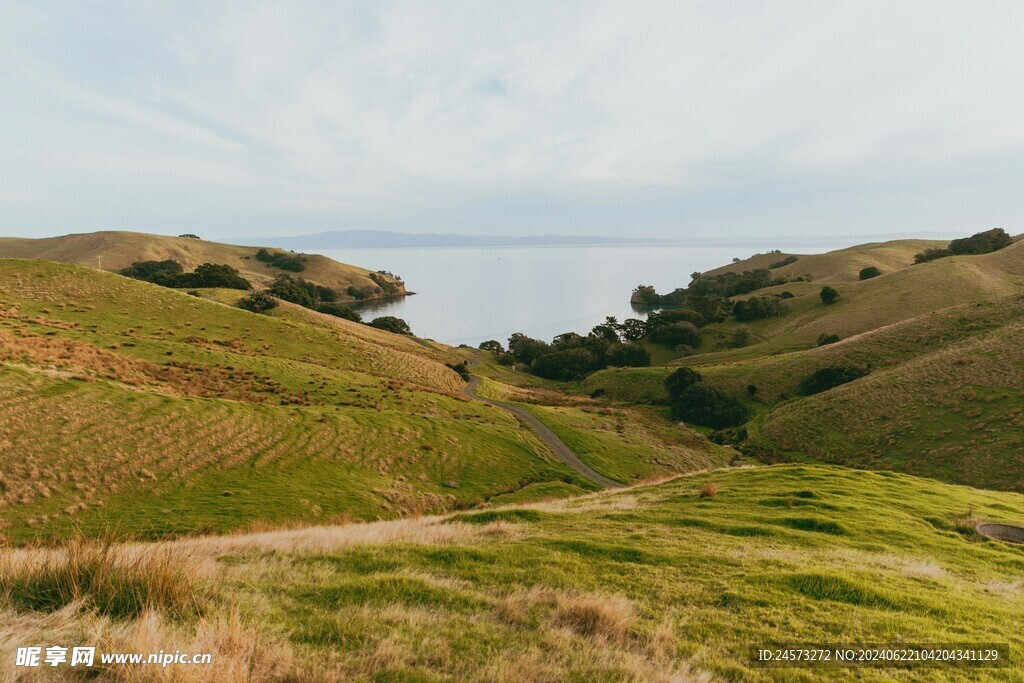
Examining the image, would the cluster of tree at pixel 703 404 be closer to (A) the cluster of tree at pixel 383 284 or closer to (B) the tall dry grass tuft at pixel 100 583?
(B) the tall dry grass tuft at pixel 100 583

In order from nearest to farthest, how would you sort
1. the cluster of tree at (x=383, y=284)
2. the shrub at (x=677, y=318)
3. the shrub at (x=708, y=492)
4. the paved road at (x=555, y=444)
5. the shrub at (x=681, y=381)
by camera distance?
the shrub at (x=708, y=492), the paved road at (x=555, y=444), the shrub at (x=681, y=381), the shrub at (x=677, y=318), the cluster of tree at (x=383, y=284)

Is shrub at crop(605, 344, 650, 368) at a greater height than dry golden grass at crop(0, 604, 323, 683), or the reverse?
dry golden grass at crop(0, 604, 323, 683)

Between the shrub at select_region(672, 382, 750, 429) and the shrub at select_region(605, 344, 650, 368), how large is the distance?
26.9 metres

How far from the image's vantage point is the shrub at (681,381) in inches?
2303

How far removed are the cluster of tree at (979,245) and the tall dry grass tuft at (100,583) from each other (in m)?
131

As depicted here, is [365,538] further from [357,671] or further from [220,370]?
[220,370]

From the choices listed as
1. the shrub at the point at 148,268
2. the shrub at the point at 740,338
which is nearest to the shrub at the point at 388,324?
the shrub at the point at 740,338

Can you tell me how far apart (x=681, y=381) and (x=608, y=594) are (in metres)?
55.2

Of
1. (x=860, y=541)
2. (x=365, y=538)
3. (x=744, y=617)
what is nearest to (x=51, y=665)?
(x=365, y=538)

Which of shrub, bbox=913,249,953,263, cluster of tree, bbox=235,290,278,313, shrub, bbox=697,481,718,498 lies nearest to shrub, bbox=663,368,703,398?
shrub, bbox=697,481,718,498

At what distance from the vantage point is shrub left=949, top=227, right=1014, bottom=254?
98.0 meters

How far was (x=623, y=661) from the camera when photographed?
529cm

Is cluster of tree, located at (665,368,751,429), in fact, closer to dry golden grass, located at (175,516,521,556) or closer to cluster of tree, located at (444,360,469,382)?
cluster of tree, located at (444,360,469,382)

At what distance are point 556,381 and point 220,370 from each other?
53.8 metres
